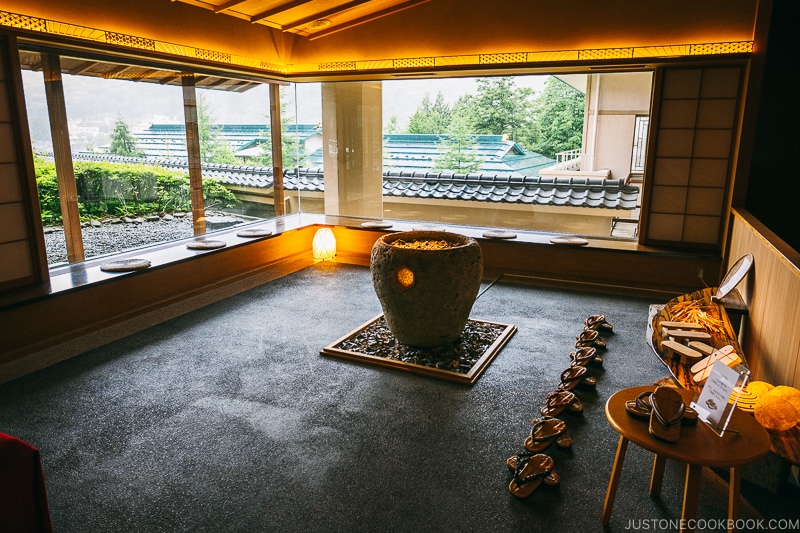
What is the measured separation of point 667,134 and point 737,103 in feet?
2.00

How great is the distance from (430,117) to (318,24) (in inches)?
66.9

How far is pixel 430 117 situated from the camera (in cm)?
664

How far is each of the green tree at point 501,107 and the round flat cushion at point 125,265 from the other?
403 centimetres

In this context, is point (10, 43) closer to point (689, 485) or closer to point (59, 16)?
point (59, 16)

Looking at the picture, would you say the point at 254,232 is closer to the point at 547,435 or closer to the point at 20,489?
the point at 547,435

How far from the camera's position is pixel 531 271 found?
586cm

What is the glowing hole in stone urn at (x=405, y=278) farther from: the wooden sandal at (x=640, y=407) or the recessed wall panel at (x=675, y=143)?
the recessed wall panel at (x=675, y=143)

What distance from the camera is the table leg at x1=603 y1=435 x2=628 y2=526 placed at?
2.07 m

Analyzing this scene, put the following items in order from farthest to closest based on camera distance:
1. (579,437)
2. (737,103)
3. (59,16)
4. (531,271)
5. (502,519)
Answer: (531,271) < (737,103) < (59,16) < (579,437) < (502,519)

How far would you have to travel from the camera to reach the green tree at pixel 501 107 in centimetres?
604

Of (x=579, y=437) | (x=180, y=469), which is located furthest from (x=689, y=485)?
(x=180, y=469)

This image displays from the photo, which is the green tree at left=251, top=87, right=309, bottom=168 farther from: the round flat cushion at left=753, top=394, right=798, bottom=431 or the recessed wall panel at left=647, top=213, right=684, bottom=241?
the round flat cushion at left=753, top=394, right=798, bottom=431

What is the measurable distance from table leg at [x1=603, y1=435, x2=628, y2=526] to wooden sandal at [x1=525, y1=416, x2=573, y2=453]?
1.52ft

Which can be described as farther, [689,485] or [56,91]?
[56,91]
